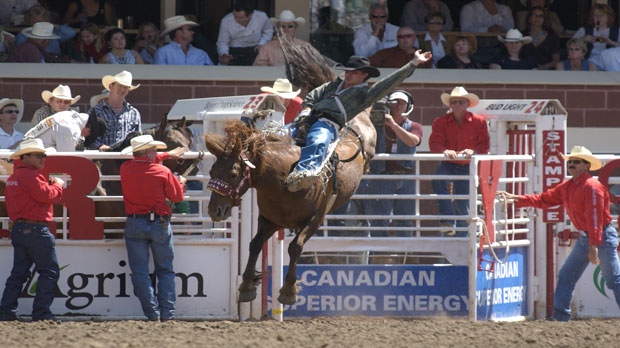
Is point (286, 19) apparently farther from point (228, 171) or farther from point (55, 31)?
point (228, 171)

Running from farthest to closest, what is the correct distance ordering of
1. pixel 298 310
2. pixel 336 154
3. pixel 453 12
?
1. pixel 453 12
2. pixel 298 310
3. pixel 336 154

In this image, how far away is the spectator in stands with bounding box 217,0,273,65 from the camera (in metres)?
14.3

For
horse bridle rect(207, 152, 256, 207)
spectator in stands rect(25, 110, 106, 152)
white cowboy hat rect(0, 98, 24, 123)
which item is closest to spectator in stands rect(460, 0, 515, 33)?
white cowboy hat rect(0, 98, 24, 123)

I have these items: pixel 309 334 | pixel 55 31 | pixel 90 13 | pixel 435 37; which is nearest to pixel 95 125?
pixel 55 31

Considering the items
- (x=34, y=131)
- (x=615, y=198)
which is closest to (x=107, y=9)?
(x=34, y=131)

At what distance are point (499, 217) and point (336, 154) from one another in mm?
2093

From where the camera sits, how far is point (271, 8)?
15094 millimetres

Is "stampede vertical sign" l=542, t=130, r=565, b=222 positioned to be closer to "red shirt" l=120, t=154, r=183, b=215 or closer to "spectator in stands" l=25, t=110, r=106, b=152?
"red shirt" l=120, t=154, r=183, b=215

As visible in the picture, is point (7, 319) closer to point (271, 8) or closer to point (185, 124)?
point (185, 124)

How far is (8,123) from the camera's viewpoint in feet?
41.3

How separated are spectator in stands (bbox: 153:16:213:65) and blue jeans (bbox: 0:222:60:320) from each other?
450 centimetres

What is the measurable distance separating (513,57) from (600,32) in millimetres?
1266

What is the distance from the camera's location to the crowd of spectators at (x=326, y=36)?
46.2 ft

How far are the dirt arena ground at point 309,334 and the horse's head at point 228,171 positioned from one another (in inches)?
36.3
